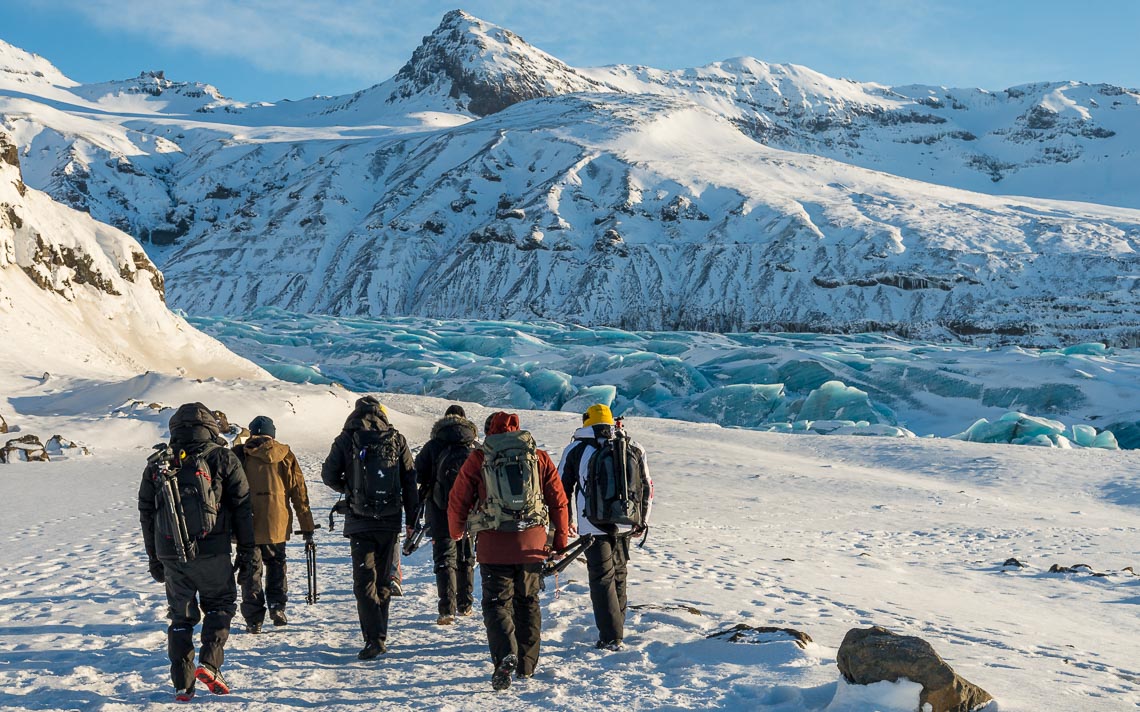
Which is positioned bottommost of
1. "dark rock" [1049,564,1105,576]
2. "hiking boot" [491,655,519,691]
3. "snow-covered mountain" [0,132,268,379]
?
"dark rock" [1049,564,1105,576]

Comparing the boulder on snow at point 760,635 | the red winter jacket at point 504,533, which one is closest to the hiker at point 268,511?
the red winter jacket at point 504,533

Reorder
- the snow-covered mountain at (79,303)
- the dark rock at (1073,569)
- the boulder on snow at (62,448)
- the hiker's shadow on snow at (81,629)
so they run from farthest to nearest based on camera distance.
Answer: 1. the snow-covered mountain at (79,303)
2. the boulder on snow at (62,448)
3. the dark rock at (1073,569)
4. the hiker's shadow on snow at (81,629)

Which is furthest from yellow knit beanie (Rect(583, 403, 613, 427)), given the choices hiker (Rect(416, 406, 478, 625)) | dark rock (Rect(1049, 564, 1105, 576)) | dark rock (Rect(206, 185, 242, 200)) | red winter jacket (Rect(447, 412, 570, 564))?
dark rock (Rect(206, 185, 242, 200))

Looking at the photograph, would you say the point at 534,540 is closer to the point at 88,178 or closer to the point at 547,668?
the point at 547,668

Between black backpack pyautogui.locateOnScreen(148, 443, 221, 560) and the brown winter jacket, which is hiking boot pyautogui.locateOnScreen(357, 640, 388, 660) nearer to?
the brown winter jacket

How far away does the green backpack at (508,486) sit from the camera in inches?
211

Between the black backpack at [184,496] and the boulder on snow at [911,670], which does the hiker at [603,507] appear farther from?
the black backpack at [184,496]

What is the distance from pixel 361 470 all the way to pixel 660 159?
125 m

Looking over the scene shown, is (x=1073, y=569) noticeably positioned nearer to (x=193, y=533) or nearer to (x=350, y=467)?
(x=350, y=467)

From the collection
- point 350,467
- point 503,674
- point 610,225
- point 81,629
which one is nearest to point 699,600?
point 503,674

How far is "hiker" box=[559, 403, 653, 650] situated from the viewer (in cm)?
600

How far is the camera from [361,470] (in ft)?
19.4

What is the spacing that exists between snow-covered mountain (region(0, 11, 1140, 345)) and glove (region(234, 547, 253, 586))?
82.4 m

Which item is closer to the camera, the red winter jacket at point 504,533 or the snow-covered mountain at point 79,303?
the red winter jacket at point 504,533
